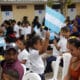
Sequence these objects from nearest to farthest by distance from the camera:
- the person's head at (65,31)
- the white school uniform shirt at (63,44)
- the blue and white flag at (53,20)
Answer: the blue and white flag at (53,20) < the person's head at (65,31) < the white school uniform shirt at (63,44)

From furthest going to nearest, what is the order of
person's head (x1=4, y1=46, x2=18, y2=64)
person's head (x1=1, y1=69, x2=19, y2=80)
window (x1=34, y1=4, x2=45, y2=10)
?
window (x1=34, y1=4, x2=45, y2=10) < person's head (x1=4, y1=46, x2=18, y2=64) < person's head (x1=1, y1=69, x2=19, y2=80)

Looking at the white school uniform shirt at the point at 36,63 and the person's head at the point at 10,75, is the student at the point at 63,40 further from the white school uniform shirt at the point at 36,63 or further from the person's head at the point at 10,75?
the person's head at the point at 10,75

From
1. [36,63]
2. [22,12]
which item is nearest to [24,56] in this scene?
[36,63]

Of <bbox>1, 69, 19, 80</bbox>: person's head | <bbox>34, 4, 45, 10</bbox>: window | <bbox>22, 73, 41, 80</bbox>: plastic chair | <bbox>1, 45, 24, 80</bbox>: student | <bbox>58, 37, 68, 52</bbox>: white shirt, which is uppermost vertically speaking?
<bbox>1, 69, 19, 80</bbox>: person's head

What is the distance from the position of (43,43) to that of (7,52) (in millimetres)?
662

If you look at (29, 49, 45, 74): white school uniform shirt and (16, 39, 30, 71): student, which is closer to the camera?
(29, 49, 45, 74): white school uniform shirt

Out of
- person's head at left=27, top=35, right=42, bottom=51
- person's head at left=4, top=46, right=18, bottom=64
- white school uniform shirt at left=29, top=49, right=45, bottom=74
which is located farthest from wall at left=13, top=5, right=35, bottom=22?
person's head at left=4, top=46, right=18, bottom=64

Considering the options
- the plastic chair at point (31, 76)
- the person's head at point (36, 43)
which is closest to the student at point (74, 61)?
the plastic chair at point (31, 76)

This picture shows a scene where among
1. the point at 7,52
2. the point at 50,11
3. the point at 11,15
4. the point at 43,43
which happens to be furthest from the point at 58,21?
the point at 11,15

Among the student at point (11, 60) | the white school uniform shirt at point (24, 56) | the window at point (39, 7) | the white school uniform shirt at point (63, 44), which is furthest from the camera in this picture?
the window at point (39, 7)

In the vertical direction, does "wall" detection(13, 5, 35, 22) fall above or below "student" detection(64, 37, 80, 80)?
below

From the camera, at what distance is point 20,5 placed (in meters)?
25.8

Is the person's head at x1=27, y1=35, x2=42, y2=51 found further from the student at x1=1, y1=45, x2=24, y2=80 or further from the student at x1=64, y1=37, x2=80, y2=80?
the student at x1=64, y1=37, x2=80, y2=80

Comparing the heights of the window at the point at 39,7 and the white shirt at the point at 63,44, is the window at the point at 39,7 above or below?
below
